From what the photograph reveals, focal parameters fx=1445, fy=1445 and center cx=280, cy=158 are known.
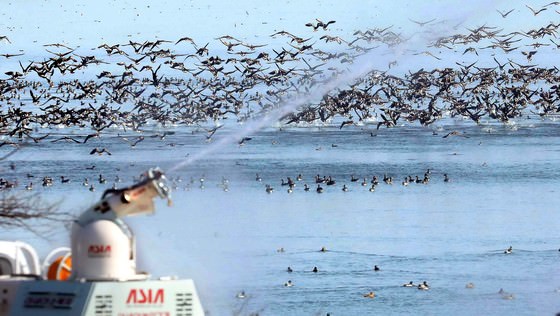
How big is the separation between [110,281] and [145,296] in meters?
0.34

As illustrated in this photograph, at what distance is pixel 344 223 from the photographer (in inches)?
2630

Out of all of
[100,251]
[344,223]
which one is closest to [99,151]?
[344,223]

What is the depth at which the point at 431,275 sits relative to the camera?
54.3 meters

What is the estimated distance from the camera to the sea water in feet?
148

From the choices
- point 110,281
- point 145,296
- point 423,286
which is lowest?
point 423,286

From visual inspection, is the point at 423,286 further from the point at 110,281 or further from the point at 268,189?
the point at 110,281

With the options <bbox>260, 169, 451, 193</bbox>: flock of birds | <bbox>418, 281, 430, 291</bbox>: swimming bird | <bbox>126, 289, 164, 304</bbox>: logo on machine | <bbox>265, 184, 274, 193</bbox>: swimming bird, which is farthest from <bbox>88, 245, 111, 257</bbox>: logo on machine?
<bbox>260, 169, 451, 193</bbox>: flock of birds

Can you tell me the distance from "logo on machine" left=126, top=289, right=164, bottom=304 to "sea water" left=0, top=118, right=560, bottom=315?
3967 mm

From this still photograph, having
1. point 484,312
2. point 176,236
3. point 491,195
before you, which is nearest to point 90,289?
point 176,236

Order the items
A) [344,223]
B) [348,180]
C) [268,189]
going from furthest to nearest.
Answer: [348,180] < [268,189] < [344,223]

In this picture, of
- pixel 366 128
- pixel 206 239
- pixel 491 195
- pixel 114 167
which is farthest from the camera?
pixel 366 128

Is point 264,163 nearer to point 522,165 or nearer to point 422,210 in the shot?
point 522,165

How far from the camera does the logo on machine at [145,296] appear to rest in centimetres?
1299

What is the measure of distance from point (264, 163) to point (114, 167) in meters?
10.3
